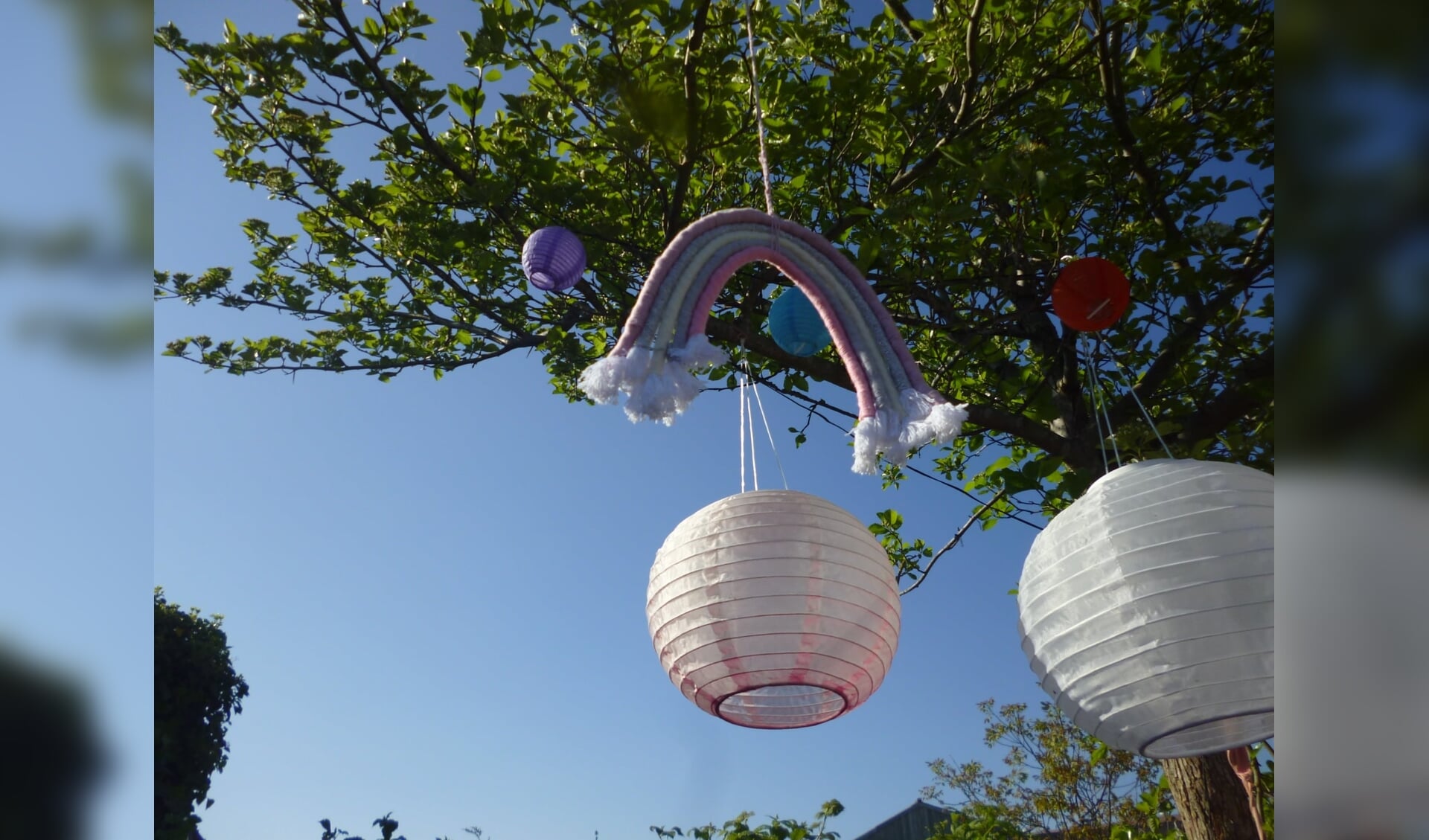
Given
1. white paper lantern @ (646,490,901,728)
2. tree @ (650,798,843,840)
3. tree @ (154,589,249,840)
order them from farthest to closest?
tree @ (154,589,249,840) < tree @ (650,798,843,840) < white paper lantern @ (646,490,901,728)

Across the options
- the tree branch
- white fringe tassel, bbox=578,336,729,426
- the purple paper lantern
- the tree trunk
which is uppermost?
the tree branch

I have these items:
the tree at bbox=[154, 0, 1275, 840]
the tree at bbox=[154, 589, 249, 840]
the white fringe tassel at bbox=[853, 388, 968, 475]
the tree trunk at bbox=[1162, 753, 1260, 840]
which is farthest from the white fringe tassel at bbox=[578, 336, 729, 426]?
the tree at bbox=[154, 589, 249, 840]

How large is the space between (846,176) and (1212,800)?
1.52m

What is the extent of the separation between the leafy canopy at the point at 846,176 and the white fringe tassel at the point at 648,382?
817mm

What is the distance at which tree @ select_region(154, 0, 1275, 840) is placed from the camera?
2008 mm

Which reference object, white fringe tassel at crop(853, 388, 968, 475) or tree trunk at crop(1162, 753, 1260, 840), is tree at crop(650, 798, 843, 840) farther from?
white fringe tassel at crop(853, 388, 968, 475)

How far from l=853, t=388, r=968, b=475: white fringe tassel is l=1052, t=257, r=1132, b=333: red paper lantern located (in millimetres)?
497

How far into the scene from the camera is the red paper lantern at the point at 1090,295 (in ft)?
5.07

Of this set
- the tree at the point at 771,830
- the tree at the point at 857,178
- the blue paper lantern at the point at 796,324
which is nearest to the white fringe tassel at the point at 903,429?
the blue paper lantern at the point at 796,324

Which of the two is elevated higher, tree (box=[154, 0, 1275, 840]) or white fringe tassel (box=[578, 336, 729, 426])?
tree (box=[154, 0, 1275, 840])

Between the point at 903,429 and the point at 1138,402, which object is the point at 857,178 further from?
the point at 903,429

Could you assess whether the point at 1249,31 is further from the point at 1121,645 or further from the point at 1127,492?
the point at 1121,645

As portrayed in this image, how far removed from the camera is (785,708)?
1.49m
